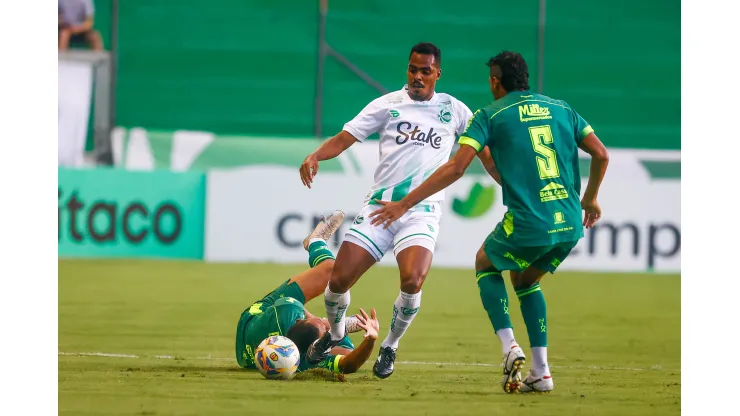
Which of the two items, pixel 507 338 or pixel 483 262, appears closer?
pixel 507 338

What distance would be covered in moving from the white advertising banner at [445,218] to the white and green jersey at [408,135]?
8214 mm

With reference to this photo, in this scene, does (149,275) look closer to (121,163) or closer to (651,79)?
(121,163)

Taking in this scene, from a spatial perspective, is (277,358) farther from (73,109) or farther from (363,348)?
(73,109)

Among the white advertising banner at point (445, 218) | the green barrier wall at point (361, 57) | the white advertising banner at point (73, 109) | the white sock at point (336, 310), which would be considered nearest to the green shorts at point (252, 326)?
the white sock at point (336, 310)

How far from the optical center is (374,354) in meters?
8.73

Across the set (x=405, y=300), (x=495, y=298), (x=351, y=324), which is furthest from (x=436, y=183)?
(x=351, y=324)

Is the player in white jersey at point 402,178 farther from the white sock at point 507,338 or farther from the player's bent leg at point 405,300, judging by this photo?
the white sock at point 507,338

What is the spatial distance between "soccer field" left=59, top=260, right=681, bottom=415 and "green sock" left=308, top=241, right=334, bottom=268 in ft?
2.74

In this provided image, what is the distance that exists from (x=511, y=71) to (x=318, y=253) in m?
2.20

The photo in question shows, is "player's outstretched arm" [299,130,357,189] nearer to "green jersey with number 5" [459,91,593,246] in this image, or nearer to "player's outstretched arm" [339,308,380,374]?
"player's outstretched arm" [339,308,380,374]

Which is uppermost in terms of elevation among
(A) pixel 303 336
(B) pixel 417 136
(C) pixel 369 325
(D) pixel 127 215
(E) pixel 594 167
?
(B) pixel 417 136

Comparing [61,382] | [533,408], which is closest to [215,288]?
[61,382]

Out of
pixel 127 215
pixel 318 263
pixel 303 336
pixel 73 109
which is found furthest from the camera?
pixel 73 109

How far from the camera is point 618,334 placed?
10336 millimetres
